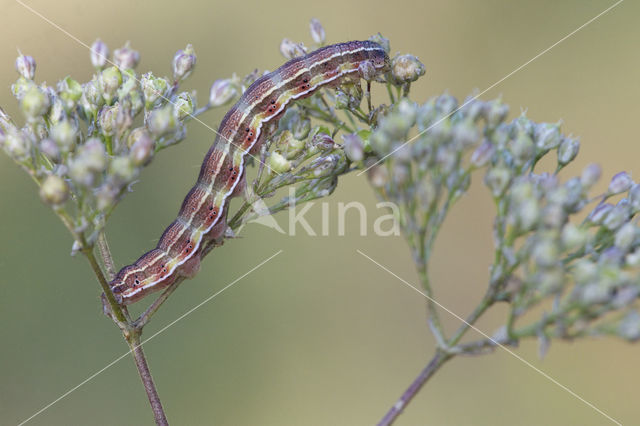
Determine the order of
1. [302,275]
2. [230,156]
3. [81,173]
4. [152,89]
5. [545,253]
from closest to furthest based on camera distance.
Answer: [545,253] < [81,173] < [152,89] < [230,156] < [302,275]

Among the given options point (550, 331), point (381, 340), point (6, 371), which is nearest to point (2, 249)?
point (6, 371)

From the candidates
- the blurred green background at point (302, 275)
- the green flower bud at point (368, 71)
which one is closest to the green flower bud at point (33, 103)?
the green flower bud at point (368, 71)

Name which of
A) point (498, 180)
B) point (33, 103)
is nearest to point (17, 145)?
point (33, 103)

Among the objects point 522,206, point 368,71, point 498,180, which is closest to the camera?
point 522,206

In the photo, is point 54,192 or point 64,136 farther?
point 64,136

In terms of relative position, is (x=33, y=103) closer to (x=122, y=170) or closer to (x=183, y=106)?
(x=122, y=170)

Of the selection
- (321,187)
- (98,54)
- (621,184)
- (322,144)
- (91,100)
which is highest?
(98,54)
